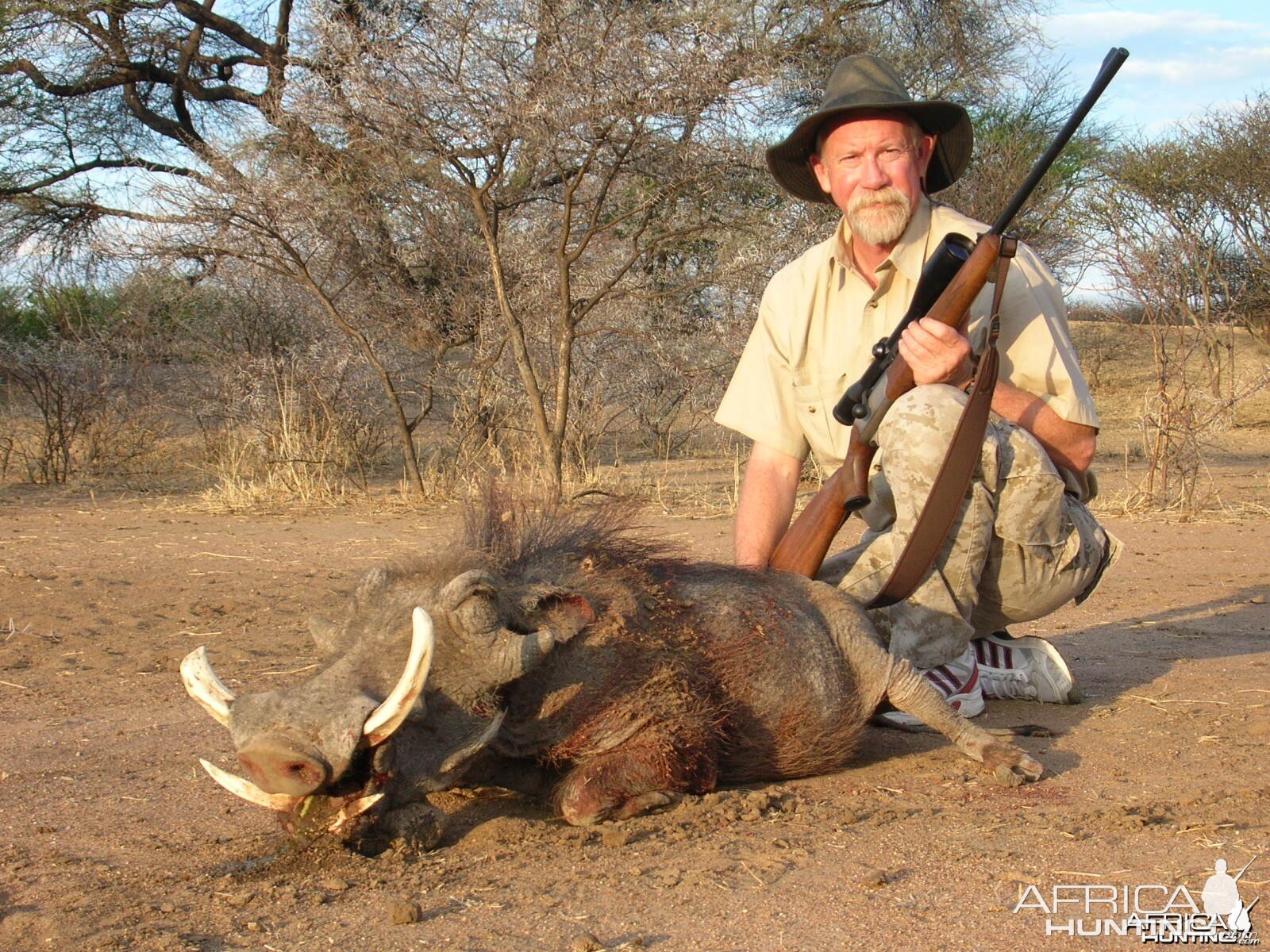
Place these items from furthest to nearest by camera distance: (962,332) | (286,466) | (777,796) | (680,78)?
1. (286,466)
2. (680,78)
3. (962,332)
4. (777,796)

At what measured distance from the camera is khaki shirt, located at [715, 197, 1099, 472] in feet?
14.5

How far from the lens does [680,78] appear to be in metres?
9.15

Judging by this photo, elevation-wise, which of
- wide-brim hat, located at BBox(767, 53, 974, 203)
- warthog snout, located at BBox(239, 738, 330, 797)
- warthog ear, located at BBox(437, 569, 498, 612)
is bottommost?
warthog snout, located at BBox(239, 738, 330, 797)

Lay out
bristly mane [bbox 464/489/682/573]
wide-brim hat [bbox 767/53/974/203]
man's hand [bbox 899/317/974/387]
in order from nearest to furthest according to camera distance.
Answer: bristly mane [bbox 464/489/682/573] < man's hand [bbox 899/317/974/387] < wide-brim hat [bbox 767/53/974/203]

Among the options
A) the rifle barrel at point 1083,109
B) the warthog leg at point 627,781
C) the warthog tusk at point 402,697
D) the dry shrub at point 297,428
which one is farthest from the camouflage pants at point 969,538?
the dry shrub at point 297,428

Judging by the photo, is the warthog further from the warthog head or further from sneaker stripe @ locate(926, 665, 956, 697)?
sneaker stripe @ locate(926, 665, 956, 697)

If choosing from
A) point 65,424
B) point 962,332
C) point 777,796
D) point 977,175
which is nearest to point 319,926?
point 777,796

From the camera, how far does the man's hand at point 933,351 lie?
13.0ft

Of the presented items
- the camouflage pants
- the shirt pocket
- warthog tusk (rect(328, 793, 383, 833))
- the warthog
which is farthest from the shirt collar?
warthog tusk (rect(328, 793, 383, 833))

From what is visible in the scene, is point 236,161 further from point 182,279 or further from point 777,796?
point 777,796

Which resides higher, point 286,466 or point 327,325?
point 327,325

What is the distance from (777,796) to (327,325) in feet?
32.9

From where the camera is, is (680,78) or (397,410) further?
(397,410)

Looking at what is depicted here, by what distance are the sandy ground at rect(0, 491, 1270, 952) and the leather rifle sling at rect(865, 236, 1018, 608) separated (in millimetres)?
568
